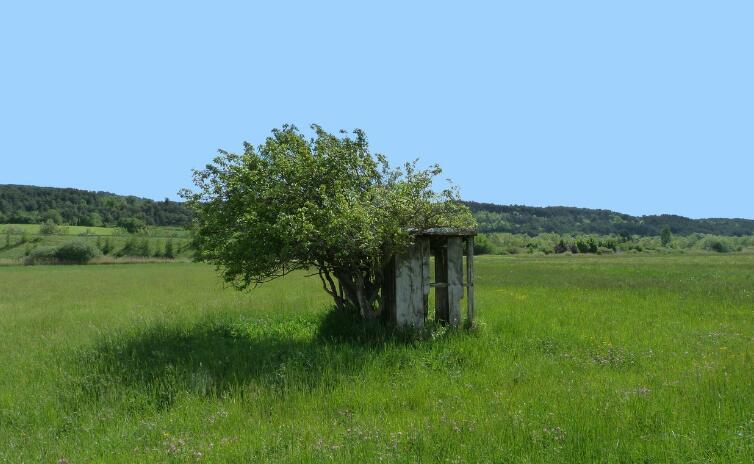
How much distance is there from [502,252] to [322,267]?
139585 mm

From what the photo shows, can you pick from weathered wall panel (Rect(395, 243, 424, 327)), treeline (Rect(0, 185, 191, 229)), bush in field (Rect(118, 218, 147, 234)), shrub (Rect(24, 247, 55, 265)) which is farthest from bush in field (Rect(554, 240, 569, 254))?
weathered wall panel (Rect(395, 243, 424, 327))

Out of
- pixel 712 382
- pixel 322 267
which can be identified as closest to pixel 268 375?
pixel 322 267

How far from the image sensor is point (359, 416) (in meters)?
6.85

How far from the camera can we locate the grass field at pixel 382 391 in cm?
573

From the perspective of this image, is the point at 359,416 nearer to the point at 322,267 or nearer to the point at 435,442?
the point at 435,442

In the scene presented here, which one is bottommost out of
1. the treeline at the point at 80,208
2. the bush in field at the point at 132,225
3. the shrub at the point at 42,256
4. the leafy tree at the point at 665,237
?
the shrub at the point at 42,256

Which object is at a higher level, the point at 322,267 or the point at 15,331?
the point at 322,267

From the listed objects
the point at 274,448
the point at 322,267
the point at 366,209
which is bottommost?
the point at 274,448

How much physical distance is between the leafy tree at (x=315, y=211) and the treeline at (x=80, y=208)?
145489mm

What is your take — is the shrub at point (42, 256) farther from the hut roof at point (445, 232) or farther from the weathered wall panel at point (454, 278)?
the hut roof at point (445, 232)

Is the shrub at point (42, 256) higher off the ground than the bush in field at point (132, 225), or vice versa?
the bush in field at point (132, 225)

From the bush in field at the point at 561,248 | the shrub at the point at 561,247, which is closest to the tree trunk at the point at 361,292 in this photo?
the bush in field at the point at 561,248

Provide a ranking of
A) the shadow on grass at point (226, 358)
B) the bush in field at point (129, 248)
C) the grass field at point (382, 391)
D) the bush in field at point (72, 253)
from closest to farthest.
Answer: the grass field at point (382, 391), the shadow on grass at point (226, 358), the bush in field at point (72, 253), the bush in field at point (129, 248)

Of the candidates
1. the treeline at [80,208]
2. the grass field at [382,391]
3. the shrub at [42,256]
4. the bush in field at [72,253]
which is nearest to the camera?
the grass field at [382,391]
